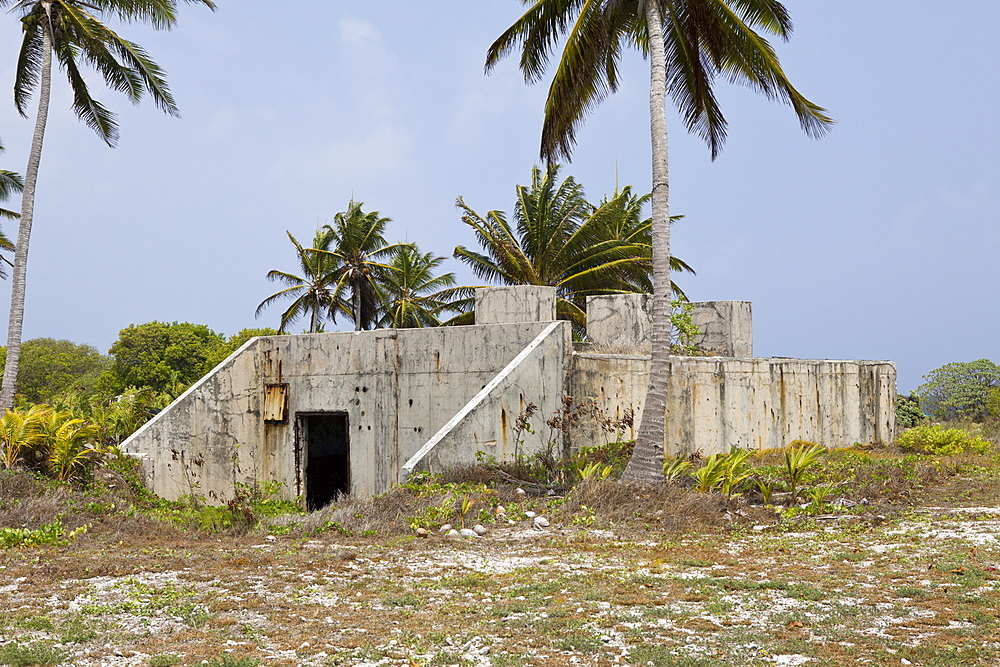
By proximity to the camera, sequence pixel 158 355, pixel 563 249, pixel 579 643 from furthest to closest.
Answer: pixel 158 355 → pixel 563 249 → pixel 579 643

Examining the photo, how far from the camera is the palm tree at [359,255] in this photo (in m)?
32.8

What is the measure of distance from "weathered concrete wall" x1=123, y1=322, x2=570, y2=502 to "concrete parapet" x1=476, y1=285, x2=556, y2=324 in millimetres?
701

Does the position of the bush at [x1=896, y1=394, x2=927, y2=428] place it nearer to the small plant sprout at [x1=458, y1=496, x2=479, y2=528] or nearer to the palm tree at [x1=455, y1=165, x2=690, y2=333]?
the palm tree at [x1=455, y1=165, x2=690, y2=333]

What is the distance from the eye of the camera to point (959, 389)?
30.7m

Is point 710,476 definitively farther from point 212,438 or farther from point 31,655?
point 212,438

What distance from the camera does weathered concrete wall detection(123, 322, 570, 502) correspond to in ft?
40.8

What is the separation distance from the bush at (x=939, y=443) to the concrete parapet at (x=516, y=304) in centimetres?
765

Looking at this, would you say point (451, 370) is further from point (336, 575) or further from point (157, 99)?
point (157, 99)

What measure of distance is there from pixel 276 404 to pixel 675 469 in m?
6.71

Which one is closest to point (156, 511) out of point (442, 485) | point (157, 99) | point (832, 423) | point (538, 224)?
point (442, 485)

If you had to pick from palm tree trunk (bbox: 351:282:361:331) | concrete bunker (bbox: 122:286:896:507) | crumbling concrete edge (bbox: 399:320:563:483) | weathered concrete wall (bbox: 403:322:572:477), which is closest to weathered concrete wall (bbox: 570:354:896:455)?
concrete bunker (bbox: 122:286:896:507)

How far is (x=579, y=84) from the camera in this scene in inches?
502

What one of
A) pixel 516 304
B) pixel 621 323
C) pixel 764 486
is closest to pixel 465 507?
pixel 764 486

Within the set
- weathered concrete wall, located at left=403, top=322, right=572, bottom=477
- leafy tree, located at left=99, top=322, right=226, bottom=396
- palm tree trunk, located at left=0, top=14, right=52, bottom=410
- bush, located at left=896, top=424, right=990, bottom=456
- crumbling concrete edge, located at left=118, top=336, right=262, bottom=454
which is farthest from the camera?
leafy tree, located at left=99, top=322, right=226, bottom=396
